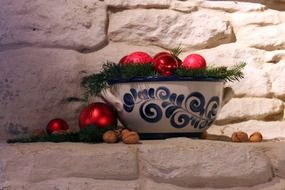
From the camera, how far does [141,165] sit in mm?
868

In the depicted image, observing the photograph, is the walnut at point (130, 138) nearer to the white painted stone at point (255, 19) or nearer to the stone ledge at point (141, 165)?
the stone ledge at point (141, 165)

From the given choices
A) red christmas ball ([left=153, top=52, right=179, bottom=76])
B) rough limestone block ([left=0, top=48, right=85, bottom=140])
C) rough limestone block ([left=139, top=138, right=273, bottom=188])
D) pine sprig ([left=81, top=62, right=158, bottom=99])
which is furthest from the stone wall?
rough limestone block ([left=139, top=138, right=273, bottom=188])

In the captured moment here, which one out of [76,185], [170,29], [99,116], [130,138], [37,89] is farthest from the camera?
[170,29]

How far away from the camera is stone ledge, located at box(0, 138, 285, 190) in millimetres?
835

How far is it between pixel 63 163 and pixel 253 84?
0.63 m

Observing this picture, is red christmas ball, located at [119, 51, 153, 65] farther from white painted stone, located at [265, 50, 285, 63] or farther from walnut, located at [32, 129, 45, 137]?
white painted stone, located at [265, 50, 285, 63]

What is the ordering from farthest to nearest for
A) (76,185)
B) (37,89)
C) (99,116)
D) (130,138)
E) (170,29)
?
1. (170,29)
2. (37,89)
3. (99,116)
4. (130,138)
5. (76,185)

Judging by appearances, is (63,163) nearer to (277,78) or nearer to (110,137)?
(110,137)

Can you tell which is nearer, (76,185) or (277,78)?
(76,185)

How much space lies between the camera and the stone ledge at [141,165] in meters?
0.84

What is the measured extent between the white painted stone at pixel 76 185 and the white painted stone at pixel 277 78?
602 millimetres

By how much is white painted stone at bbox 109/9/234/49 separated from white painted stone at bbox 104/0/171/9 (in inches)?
0.5

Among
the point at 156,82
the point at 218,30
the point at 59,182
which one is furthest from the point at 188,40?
the point at 59,182

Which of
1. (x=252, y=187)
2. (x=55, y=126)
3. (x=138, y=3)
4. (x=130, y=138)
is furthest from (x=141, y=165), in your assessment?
(x=138, y=3)
